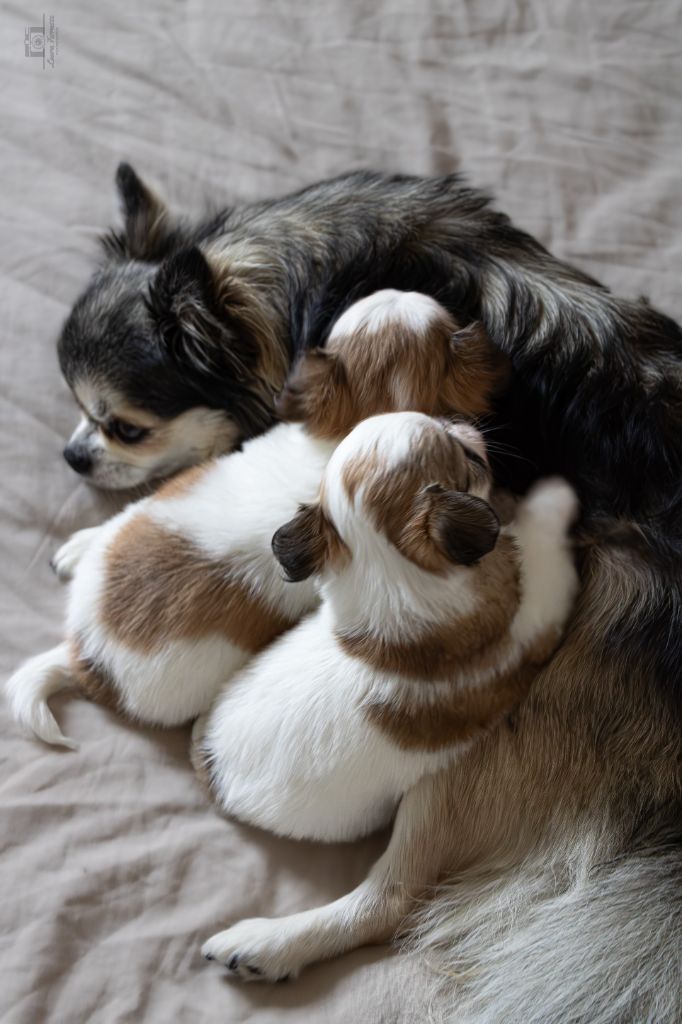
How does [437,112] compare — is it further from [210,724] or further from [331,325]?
[210,724]

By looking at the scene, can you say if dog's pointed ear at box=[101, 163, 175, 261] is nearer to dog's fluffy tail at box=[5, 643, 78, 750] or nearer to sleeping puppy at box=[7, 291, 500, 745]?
sleeping puppy at box=[7, 291, 500, 745]

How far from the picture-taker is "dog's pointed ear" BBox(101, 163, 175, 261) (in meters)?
2.03

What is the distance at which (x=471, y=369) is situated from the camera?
1.69m

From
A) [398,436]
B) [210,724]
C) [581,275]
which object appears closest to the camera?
[398,436]

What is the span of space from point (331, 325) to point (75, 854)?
0.98 meters

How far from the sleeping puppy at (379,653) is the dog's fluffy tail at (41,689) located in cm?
27

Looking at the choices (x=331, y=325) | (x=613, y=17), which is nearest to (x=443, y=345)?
(x=331, y=325)

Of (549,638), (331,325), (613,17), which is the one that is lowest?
(549,638)

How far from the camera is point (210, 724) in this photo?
1.67 metres

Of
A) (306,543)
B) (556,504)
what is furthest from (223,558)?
(556,504)

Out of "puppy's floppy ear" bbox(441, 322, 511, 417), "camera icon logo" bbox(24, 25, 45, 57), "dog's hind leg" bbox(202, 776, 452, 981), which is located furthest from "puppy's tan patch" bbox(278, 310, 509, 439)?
"camera icon logo" bbox(24, 25, 45, 57)

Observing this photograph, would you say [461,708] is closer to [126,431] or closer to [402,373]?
[402,373]

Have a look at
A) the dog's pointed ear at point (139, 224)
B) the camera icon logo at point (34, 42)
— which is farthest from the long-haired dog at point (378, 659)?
the camera icon logo at point (34, 42)

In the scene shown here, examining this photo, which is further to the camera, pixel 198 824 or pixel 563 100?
pixel 563 100
